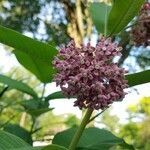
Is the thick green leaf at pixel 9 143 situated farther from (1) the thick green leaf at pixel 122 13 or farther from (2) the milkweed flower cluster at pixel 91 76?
(1) the thick green leaf at pixel 122 13

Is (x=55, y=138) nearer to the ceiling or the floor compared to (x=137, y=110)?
nearer to the floor

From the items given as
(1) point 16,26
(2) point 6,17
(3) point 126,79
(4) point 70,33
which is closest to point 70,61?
(3) point 126,79

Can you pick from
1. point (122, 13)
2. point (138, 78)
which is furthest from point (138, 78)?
point (122, 13)

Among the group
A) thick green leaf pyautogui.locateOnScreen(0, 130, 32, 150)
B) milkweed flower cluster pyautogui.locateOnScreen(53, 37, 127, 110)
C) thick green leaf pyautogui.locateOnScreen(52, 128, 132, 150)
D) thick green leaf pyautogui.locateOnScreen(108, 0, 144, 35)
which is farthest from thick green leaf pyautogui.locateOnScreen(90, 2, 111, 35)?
thick green leaf pyautogui.locateOnScreen(0, 130, 32, 150)

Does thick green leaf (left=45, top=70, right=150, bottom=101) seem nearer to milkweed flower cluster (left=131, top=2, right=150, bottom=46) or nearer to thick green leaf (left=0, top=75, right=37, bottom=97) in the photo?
milkweed flower cluster (left=131, top=2, right=150, bottom=46)

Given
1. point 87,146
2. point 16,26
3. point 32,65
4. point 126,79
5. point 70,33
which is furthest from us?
point 16,26

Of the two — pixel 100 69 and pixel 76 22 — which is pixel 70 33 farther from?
pixel 100 69

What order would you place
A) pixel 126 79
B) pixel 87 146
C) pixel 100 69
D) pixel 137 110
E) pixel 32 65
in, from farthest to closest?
pixel 137 110
pixel 32 65
pixel 87 146
pixel 126 79
pixel 100 69
